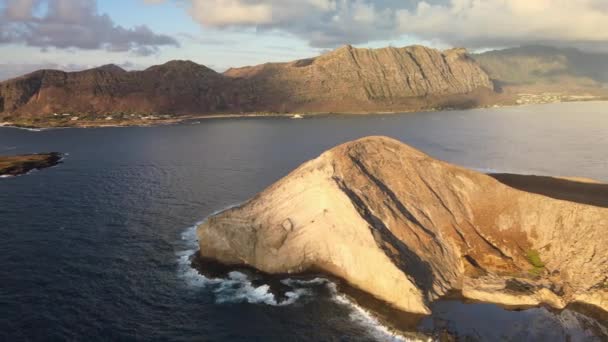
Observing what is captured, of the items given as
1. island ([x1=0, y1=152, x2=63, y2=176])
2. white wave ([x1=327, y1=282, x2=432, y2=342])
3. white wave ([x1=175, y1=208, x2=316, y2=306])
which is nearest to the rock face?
white wave ([x1=327, y1=282, x2=432, y2=342])

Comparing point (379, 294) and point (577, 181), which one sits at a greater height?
point (577, 181)

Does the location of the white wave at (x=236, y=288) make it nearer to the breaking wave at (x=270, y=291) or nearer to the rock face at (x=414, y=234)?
the breaking wave at (x=270, y=291)

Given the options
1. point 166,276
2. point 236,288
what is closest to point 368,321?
point 236,288

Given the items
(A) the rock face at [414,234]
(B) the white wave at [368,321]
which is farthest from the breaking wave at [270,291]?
(A) the rock face at [414,234]

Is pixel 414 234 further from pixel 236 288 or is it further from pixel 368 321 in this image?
pixel 236 288

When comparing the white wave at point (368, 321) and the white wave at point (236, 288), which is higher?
the white wave at point (236, 288)

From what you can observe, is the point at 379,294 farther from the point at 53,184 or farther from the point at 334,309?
the point at 53,184

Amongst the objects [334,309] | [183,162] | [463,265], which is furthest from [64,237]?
[183,162]
